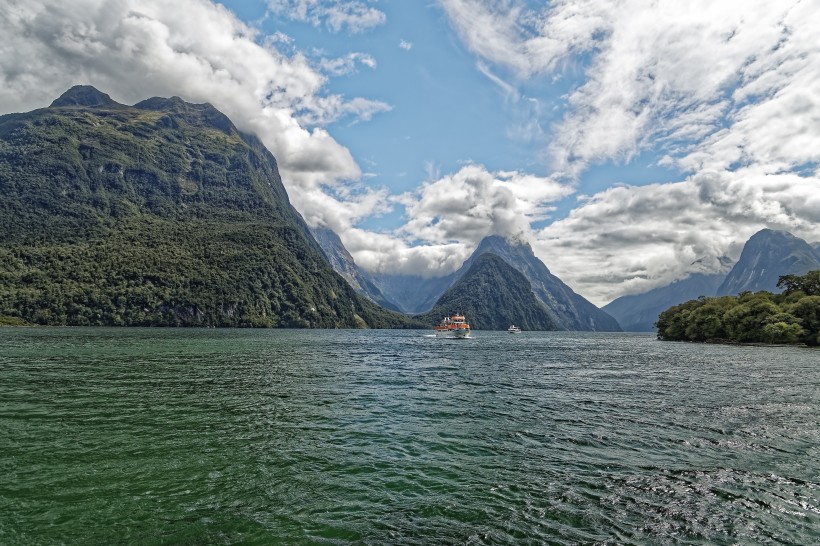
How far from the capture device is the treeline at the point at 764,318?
127m

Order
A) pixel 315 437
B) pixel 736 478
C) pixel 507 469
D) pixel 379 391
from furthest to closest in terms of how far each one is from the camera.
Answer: pixel 379 391 → pixel 315 437 → pixel 507 469 → pixel 736 478

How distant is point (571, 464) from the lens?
786 inches

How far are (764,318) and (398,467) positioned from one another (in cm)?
16469

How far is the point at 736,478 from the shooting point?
18.2 metres

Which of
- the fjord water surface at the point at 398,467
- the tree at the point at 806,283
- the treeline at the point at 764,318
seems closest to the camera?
the fjord water surface at the point at 398,467

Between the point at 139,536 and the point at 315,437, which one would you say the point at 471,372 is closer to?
the point at 315,437

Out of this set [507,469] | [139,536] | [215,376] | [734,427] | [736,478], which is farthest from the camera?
[215,376]

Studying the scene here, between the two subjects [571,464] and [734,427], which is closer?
[571,464]

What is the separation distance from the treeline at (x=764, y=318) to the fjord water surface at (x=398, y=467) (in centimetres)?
11609

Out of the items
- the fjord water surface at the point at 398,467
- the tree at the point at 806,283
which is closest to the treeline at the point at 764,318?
the tree at the point at 806,283

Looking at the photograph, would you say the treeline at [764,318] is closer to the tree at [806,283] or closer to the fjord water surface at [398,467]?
the tree at [806,283]

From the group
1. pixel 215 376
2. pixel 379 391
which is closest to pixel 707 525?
pixel 379 391

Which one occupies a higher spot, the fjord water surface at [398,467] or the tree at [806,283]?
the tree at [806,283]

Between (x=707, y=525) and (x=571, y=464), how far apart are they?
6.70 metres
